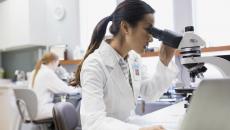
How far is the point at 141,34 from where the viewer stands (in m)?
0.99

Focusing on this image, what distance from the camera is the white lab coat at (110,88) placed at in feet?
2.84

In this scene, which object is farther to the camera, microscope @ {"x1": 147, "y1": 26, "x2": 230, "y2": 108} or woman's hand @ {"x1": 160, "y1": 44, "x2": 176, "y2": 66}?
woman's hand @ {"x1": 160, "y1": 44, "x2": 176, "y2": 66}

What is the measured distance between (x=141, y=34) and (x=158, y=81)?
0.34 m

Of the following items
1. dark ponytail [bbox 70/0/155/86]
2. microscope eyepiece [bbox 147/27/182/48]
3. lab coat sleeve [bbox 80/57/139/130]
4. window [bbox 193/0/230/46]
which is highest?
window [bbox 193/0/230/46]

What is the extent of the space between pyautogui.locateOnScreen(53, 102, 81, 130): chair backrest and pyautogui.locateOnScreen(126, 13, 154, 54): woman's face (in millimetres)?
507

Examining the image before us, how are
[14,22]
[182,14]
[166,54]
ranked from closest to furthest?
1. [166,54]
2. [182,14]
3. [14,22]

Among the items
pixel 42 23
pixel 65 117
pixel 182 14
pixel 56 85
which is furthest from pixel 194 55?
pixel 42 23

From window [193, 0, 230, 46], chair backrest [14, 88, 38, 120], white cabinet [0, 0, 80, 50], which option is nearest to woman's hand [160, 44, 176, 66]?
window [193, 0, 230, 46]

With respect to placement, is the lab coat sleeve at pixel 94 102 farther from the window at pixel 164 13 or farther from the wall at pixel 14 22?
the wall at pixel 14 22

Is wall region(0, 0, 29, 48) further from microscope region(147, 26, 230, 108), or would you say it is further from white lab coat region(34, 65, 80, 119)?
microscope region(147, 26, 230, 108)

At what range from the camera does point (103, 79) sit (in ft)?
3.32

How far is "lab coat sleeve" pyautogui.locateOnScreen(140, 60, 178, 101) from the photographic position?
1.19 metres

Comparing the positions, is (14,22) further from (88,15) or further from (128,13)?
(128,13)

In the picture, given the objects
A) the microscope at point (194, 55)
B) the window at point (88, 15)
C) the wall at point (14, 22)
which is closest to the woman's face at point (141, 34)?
the microscope at point (194, 55)
